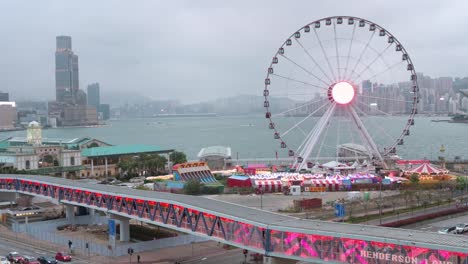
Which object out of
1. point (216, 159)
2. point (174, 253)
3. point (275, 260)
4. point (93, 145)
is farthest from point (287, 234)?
point (93, 145)

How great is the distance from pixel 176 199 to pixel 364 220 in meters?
10.2

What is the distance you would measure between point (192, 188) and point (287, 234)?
69.3 ft

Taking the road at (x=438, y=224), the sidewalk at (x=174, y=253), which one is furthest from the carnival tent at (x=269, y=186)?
the sidewalk at (x=174, y=253)

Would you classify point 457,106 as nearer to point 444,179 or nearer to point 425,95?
point 425,95

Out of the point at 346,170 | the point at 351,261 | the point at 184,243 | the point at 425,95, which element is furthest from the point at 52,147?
the point at 425,95

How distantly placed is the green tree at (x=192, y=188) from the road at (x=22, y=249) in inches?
519

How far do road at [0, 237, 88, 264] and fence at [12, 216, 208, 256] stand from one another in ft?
3.08

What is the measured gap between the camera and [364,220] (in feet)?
85.5

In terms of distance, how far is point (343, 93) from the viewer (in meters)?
39.2

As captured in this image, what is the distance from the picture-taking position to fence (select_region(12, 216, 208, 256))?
838 inches

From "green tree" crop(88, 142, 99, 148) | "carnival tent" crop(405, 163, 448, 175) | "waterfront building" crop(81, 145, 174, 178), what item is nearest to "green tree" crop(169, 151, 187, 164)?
"waterfront building" crop(81, 145, 174, 178)

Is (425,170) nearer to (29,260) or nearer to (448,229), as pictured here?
(448,229)

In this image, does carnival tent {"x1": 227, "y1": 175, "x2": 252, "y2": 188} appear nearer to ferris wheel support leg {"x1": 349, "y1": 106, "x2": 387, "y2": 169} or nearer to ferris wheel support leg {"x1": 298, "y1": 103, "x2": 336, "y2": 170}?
ferris wheel support leg {"x1": 298, "y1": 103, "x2": 336, "y2": 170}

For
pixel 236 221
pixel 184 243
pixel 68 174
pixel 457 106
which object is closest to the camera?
pixel 236 221
